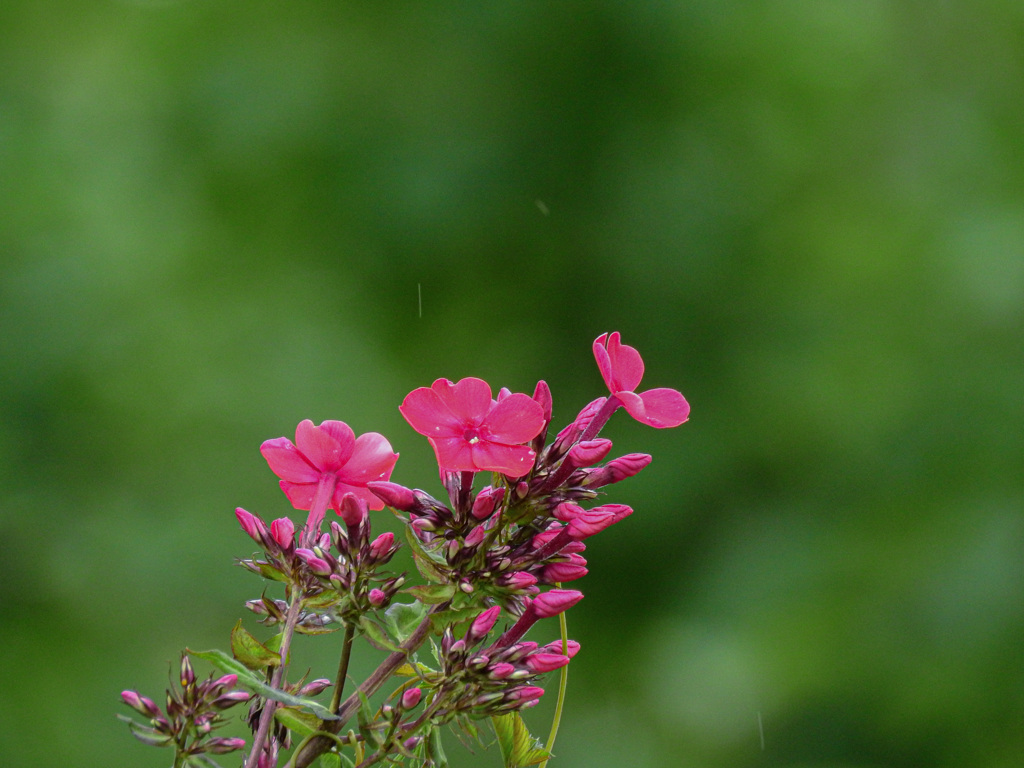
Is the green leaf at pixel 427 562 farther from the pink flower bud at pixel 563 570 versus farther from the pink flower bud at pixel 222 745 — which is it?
the pink flower bud at pixel 222 745

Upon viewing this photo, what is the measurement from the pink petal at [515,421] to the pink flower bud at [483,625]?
0.17 metres

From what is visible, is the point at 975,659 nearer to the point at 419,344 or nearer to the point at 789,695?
the point at 789,695

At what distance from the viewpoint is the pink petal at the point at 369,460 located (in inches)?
43.0

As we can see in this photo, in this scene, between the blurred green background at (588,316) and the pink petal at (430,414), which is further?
the blurred green background at (588,316)

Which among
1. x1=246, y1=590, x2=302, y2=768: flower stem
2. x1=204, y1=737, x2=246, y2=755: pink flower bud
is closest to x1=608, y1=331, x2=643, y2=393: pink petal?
x1=246, y1=590, x2=302, y2=768: flower stem

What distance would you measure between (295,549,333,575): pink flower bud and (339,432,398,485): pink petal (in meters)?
0.13

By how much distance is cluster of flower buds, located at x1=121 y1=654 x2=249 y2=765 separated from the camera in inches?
34.8

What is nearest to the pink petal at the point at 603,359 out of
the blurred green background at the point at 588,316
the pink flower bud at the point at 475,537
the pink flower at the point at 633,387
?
the pink flower at the point at 633,387

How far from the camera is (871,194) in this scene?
18.0 ft

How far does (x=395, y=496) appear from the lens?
1049mm

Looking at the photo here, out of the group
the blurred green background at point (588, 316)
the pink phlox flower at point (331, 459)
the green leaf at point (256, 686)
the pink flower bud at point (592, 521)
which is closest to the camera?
the green leaf at point (256, 686)

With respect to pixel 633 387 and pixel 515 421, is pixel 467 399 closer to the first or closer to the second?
pixel 515 421

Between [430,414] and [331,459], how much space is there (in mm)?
134

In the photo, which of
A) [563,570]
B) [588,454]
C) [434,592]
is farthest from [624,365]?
[434,592]
